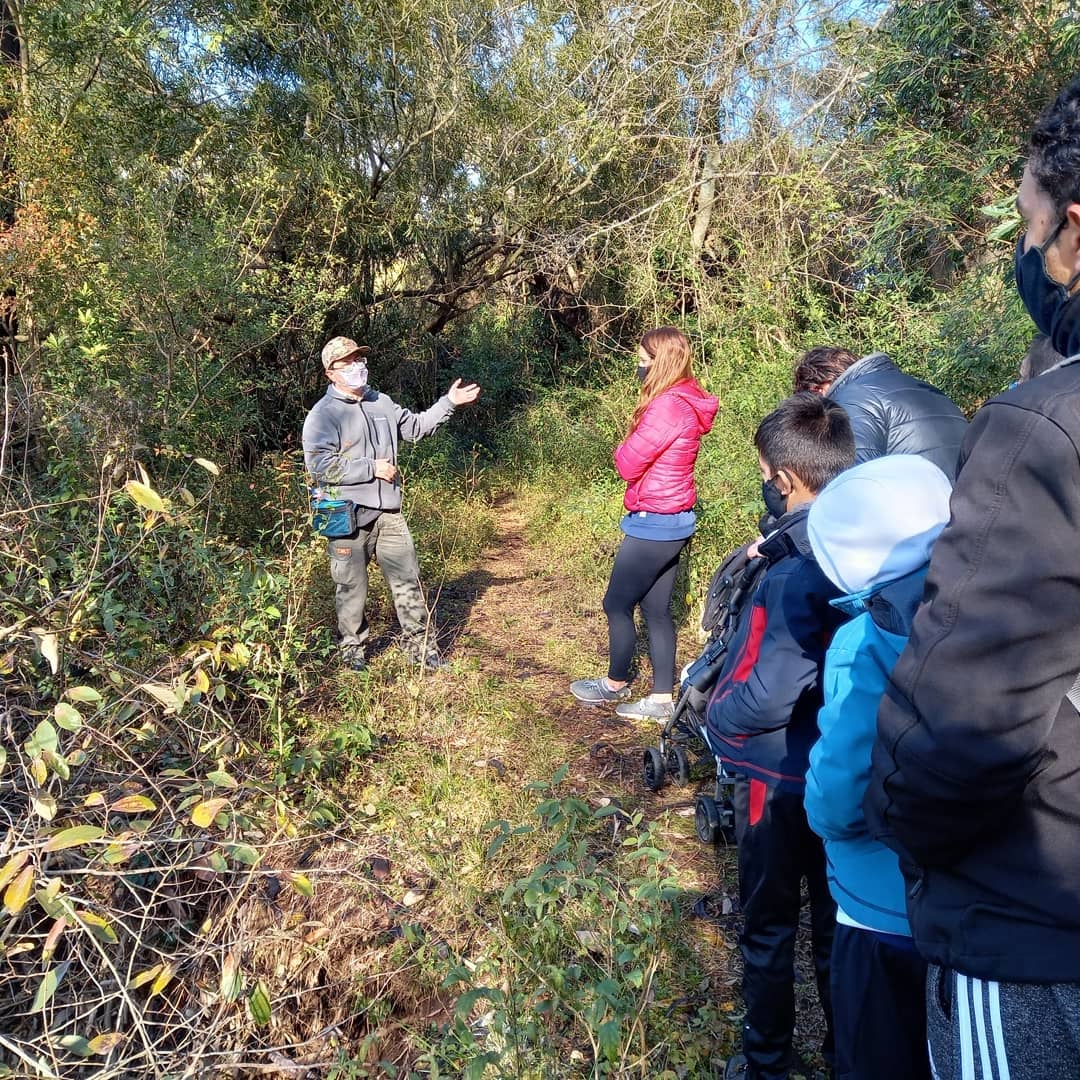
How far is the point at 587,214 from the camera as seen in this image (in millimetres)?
9875

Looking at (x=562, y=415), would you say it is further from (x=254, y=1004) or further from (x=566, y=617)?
(x=254, y=1004)

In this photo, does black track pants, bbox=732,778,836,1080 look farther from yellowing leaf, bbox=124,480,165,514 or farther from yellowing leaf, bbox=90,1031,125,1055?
yellowing leaf, bbox=124,480,165,514

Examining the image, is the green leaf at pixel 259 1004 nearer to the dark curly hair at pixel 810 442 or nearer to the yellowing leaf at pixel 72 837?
the yellowing leaf at pixel 72 837

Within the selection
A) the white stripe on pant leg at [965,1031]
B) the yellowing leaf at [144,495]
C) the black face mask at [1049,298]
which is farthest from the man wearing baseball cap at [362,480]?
the black face mask at [1049,298]

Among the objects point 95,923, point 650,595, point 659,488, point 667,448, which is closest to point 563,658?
point 650,595

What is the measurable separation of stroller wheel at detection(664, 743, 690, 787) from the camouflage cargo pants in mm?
1589

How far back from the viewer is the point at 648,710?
4367mm

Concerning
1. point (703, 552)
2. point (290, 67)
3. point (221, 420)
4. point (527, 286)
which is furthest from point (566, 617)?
point (527, 286)

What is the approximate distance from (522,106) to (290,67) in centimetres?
257

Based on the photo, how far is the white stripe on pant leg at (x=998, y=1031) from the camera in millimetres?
1071

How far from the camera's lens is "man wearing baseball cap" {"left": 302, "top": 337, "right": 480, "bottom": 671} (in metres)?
4.51

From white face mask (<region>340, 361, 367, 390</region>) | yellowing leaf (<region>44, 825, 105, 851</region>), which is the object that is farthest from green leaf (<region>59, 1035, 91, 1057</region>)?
white face mask (<region>340, 361, 367, 390</region>)

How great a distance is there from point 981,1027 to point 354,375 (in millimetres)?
4265

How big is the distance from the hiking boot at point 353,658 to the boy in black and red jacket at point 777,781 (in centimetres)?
283
